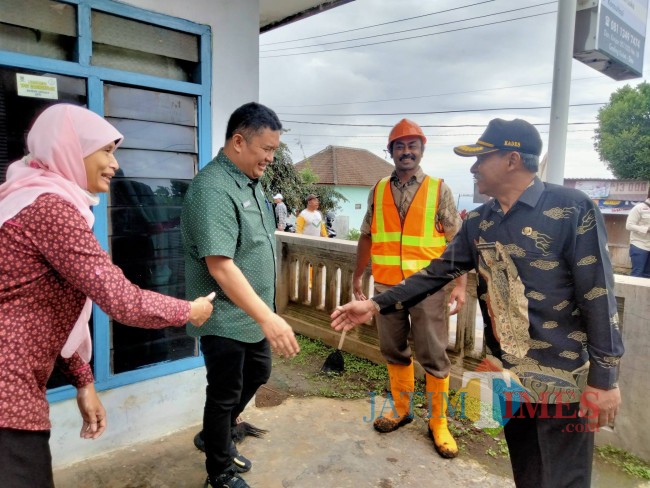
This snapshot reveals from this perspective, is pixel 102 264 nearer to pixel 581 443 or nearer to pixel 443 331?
pixel 581 443

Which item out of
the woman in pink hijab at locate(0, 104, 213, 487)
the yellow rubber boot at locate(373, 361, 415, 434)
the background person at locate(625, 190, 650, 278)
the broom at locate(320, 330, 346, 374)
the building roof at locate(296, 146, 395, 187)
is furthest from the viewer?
the building roof at locate(296, 146, 395, 187)

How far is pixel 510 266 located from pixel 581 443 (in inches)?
29.7

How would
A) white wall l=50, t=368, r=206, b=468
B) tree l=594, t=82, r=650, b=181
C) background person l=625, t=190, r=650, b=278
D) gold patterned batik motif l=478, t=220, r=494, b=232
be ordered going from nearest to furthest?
gold patterned batik motif l=478, t=220, r=494, b=232 → white wall l=50, t=368, r=206, b=468 → background person l=625, t=190, r=650, b=278 → tree l=594, t=82, r=650, b=181

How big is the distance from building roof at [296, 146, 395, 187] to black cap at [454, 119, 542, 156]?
108 ft

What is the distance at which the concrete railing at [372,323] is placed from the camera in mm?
2770

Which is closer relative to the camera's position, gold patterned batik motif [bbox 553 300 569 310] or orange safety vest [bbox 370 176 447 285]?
gold patterned batik motif [bbox 553 300 569 310]

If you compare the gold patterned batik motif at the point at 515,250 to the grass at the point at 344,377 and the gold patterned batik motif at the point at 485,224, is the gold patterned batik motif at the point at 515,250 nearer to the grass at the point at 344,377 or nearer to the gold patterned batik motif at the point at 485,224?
the gold patterned batik motif at the point at 485,224

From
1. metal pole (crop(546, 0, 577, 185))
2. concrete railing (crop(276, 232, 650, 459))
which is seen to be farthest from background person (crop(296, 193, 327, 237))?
metal pole (crop(546, 0, 577, 185))

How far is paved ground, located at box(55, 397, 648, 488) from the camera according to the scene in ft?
8.54

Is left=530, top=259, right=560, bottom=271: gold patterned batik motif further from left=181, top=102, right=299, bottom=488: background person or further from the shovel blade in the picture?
the shovel blade

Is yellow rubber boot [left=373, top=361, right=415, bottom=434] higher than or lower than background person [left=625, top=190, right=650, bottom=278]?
lower

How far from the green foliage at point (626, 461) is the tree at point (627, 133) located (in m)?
35.9

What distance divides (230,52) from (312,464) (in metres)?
2.79

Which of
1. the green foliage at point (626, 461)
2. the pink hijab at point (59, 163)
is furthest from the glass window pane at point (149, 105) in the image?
the green foliage at point (626, 461)
